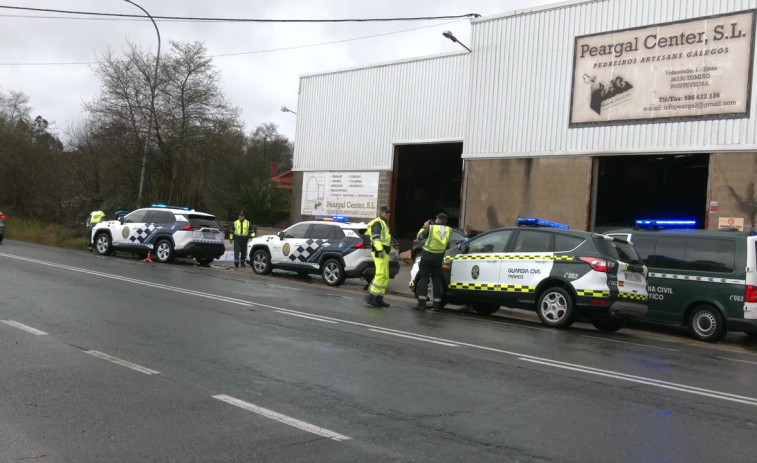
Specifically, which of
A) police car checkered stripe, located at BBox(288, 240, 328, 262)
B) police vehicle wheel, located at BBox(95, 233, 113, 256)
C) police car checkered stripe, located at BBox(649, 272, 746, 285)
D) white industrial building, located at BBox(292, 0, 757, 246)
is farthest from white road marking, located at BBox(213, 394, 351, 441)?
police vehicle wheel, located at BBox(95, 233, 113, 256)

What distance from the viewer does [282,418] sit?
4949mm

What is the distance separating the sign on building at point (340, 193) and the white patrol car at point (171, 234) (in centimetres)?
759

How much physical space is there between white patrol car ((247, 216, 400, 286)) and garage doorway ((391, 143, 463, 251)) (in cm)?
898

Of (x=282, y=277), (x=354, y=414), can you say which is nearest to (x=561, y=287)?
(x=354, y=414)

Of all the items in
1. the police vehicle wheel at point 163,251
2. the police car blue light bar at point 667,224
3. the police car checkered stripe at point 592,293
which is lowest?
the police vehicle wheel at point 163,251

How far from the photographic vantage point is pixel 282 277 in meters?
18.5

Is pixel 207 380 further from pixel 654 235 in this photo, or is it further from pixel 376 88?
pixel 376 88

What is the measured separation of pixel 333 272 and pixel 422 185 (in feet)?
42.7

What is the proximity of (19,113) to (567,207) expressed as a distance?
44.9 m

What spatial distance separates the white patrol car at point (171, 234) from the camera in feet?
64.5

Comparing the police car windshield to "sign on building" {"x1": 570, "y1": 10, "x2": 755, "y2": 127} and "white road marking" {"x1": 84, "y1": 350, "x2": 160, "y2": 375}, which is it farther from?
"sign on building" {"x1": 570, "y1": 10, "x2": 755, "y2": 127}

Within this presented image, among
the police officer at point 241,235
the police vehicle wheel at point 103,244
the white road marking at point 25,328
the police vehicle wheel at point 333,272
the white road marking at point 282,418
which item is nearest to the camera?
the white road marking at point 282,418

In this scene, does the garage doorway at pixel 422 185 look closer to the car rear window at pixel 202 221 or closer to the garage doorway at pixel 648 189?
the garage doorway at pixel 648 189

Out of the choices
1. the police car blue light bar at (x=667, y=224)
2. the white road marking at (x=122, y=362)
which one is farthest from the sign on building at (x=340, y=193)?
the white road marking at (x=122, y=362)
